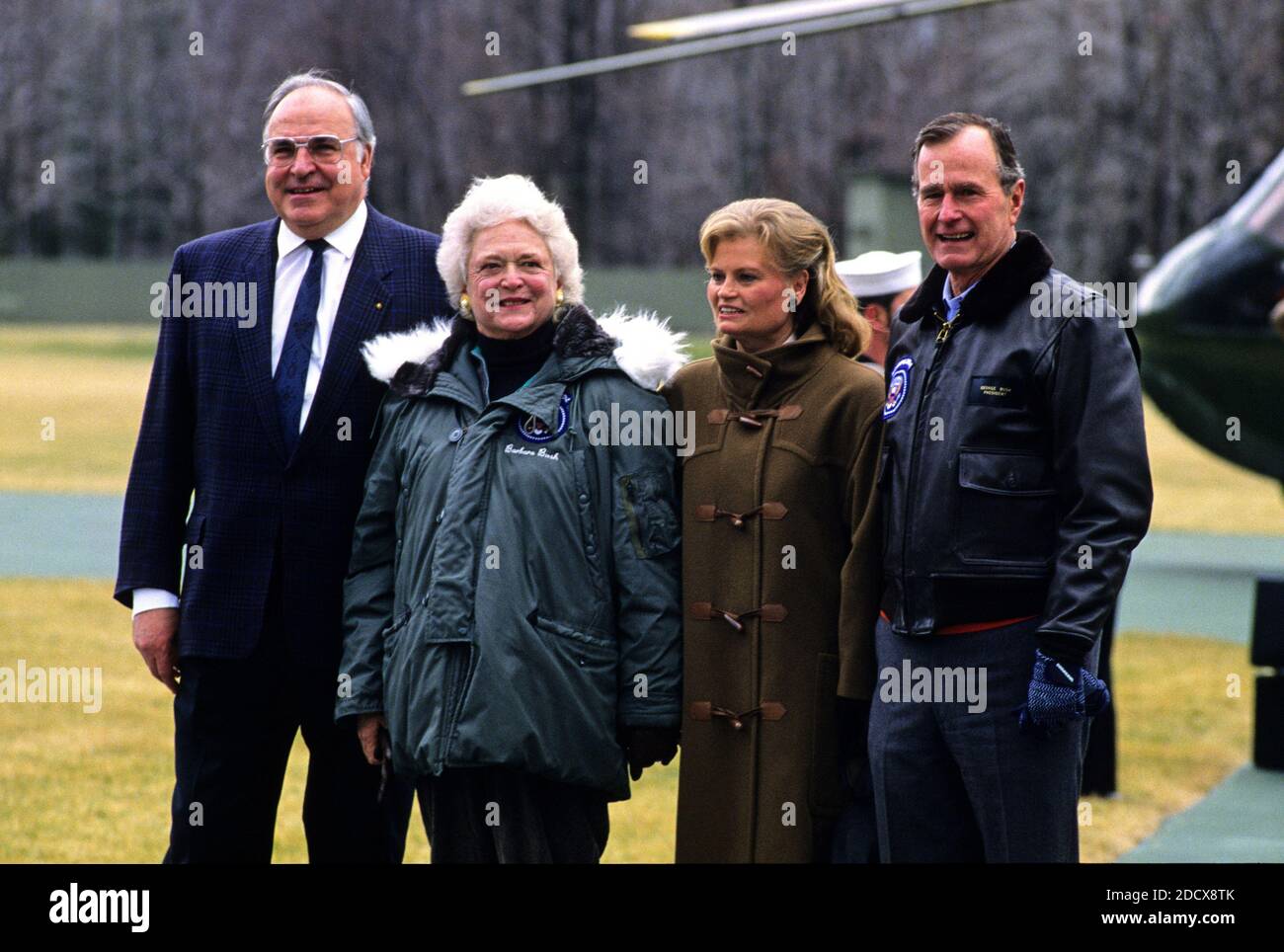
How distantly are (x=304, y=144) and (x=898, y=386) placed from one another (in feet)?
4.59

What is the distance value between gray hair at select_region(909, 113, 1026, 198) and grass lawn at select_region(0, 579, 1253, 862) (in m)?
2.80

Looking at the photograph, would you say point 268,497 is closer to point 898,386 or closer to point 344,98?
point 344,98

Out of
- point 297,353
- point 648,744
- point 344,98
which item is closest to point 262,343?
point 297,353

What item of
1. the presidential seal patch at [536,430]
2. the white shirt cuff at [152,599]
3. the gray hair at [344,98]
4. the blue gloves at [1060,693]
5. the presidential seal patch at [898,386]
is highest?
the gray hair at [344,98]

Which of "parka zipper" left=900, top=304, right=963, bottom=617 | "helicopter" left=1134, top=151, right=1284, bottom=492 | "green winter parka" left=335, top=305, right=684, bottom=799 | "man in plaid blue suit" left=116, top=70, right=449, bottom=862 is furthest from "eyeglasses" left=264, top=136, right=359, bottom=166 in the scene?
"helicopter" left=1134, top=151, right=1284, bottom=492

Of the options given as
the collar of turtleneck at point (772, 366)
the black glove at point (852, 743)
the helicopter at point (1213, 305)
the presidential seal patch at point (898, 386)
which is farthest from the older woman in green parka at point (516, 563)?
the helicopter at point (1213, 305)

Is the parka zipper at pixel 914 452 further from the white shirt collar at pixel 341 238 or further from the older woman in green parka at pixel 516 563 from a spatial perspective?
the white shirt collar at pixel 341 238

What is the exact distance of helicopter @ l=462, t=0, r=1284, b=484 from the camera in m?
9.97

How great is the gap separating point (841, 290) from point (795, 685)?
2.72ft

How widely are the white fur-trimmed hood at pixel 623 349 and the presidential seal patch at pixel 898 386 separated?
18.6 inches

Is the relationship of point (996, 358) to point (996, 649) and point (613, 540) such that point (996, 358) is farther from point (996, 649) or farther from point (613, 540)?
point (613, 540)

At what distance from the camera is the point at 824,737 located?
3.58 m

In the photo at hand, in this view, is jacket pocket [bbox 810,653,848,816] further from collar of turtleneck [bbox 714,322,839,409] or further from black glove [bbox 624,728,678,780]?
collar of turtleneck [bbox 714,322,839,409]

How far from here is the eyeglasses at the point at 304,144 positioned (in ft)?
12.7
